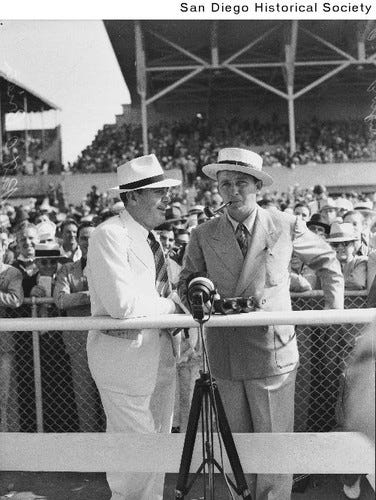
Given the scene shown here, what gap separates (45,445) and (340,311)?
1477mm

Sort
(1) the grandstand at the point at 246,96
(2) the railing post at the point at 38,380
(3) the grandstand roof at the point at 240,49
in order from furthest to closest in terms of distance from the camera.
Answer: (1) the grandstand at the point at 246,96
(3) the grandstand roof at the point at 240,49
(2) the railing post at the point at 38,380

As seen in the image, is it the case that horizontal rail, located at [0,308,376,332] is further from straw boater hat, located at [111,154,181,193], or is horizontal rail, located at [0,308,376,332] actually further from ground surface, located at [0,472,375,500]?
ground surface, located at [0,472,375,500]

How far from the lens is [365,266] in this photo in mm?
4922

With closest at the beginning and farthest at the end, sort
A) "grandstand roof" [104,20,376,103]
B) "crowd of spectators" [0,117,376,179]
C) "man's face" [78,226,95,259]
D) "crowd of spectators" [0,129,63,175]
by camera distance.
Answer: "man's face" [78,226,95,259] < "grandstand roof" [104,20,376,103] < "crowd of spectators" [0,129,63,175] < "crowd of spectators" [0,117,376,179]

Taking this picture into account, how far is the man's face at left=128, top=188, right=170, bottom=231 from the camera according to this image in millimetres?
3381

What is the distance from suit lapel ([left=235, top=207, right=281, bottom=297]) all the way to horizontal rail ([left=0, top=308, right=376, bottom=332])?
365 millimetres

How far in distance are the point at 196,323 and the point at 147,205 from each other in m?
0.73

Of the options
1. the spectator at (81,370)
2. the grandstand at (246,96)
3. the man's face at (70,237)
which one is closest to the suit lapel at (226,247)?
the spectator at (81,370)

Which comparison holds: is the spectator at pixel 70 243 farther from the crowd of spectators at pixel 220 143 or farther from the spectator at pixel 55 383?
the crowd of spectators at pixel 220 143

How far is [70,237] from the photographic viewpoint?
289 inches

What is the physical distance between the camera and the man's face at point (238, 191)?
3451mm

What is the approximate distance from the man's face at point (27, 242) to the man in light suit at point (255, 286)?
3.07m

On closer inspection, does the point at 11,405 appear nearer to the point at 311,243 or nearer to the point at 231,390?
the point at 231,390

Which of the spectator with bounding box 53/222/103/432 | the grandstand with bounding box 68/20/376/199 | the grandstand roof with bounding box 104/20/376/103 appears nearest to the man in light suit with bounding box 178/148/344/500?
the spectator with bounding box 53/222/103/432
